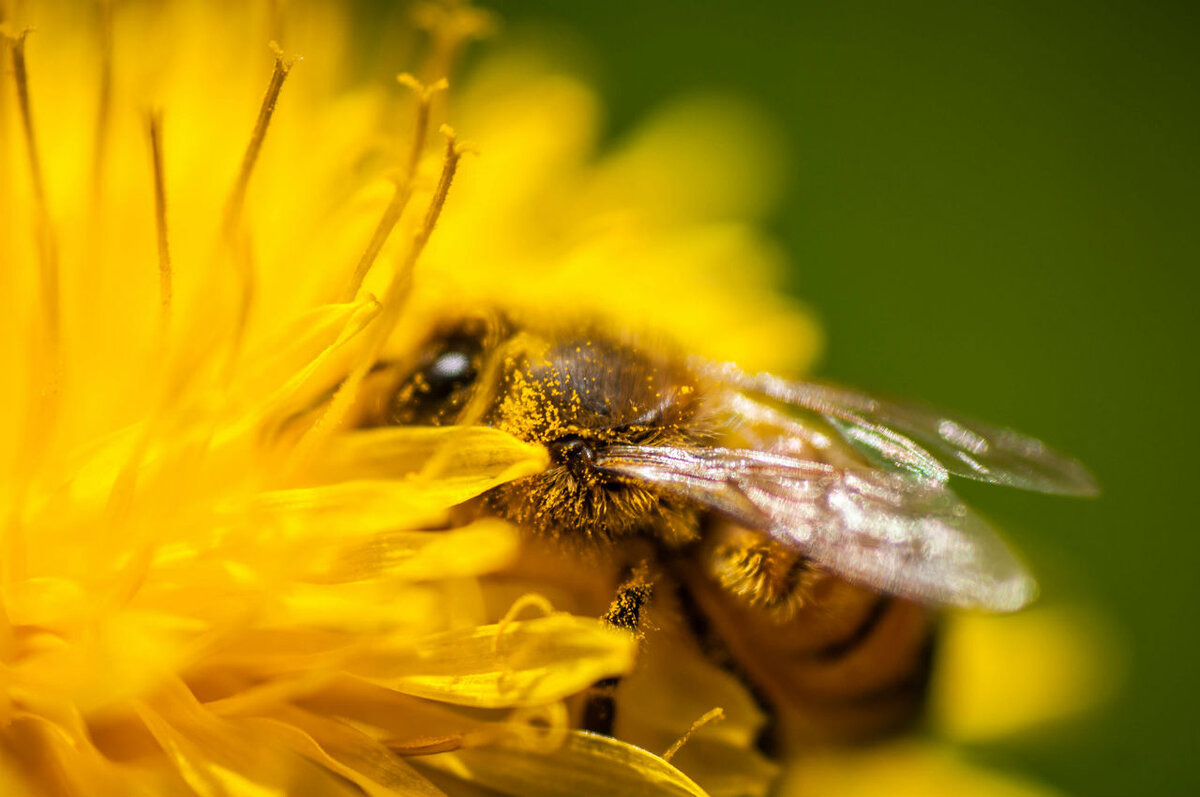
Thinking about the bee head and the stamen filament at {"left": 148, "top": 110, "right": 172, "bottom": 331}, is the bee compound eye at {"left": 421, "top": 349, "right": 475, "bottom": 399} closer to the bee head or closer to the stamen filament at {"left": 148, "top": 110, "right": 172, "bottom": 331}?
the bee head

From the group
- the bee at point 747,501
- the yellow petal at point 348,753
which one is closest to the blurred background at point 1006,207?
the bee at point 747,501

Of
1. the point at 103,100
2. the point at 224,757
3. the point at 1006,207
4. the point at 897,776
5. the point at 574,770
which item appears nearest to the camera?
the point at 224,757

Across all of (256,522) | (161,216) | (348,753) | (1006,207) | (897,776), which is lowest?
(897,776)

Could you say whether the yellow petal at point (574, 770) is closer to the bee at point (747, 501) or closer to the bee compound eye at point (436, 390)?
the bee at point (747, 501)

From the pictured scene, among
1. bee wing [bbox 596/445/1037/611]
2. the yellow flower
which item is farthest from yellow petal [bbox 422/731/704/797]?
bee wing [bbox 596/445/1037/611]

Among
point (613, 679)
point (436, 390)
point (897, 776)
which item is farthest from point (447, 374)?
point (897, 776)

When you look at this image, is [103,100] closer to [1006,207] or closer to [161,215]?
[161,215]

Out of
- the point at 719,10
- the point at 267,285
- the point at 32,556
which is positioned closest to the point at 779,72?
the point at 719,10
